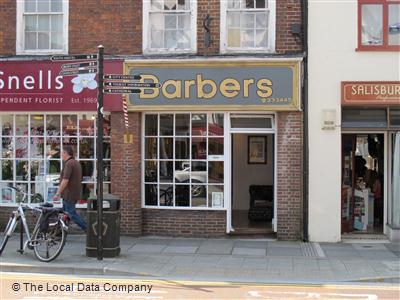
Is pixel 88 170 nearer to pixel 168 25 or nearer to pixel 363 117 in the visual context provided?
pixel 168 25

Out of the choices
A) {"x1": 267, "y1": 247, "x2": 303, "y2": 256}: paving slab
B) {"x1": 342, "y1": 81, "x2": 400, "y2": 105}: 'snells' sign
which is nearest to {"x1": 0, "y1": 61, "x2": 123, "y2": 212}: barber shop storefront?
{"x1": 267, "y1": 247, "x2": 303, "y2": 256}: paving slab

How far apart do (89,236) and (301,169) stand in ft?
15.6

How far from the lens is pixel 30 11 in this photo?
13.0 m

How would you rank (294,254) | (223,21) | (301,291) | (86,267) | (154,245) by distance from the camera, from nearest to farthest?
(301,291), (86,267), (294,254), (154,245), (223,21)

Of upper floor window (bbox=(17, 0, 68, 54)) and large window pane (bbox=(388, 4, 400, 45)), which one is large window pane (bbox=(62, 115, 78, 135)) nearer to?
upper floor window (bbox=(17, 0, 68, 54))

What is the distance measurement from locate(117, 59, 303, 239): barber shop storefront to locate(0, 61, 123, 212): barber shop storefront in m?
0.70

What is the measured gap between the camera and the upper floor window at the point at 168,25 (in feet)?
41.1

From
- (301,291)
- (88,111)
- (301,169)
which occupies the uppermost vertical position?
(88,111)

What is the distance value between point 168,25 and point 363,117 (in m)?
4.71

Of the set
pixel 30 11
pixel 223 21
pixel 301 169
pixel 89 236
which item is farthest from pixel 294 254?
pixel 30 11

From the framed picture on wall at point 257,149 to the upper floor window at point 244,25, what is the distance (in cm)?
375

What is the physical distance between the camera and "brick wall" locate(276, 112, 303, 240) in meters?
12.1

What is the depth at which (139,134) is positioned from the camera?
12570 millimetres

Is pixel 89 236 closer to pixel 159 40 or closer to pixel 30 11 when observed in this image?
pixel 159 40
